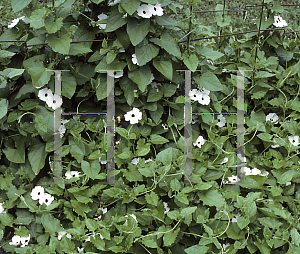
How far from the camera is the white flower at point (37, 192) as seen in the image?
4.94ft

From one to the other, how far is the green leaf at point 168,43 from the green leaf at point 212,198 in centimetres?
71

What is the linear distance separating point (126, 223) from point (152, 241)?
0.17 meters

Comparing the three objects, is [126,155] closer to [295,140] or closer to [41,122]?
[41,122]

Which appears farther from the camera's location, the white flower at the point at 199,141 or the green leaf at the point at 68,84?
the white flower at the point at 199,141

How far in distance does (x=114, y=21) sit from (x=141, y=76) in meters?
0.29

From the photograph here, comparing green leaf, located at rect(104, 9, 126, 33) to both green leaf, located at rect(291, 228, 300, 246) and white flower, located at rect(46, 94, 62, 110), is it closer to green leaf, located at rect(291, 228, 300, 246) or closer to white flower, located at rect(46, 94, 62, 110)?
white flower, located at rect(46, 94, 62, 110)

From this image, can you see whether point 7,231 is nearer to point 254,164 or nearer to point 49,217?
point 49,217

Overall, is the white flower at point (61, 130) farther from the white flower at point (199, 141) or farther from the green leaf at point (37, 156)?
the white flower at point (199, 141)

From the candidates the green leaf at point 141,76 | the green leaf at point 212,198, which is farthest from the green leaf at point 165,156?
the green leaf at point 141,76

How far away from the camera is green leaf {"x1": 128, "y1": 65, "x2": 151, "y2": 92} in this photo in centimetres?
144

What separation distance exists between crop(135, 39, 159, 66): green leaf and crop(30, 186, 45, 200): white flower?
82 centimetres

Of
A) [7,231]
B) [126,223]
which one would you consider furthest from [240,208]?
[7,231]

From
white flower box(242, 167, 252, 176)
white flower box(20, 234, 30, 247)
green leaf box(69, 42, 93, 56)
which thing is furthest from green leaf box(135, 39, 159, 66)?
white flower box(20, 234, 30, 247)

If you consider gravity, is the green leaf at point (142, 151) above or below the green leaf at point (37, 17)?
below
